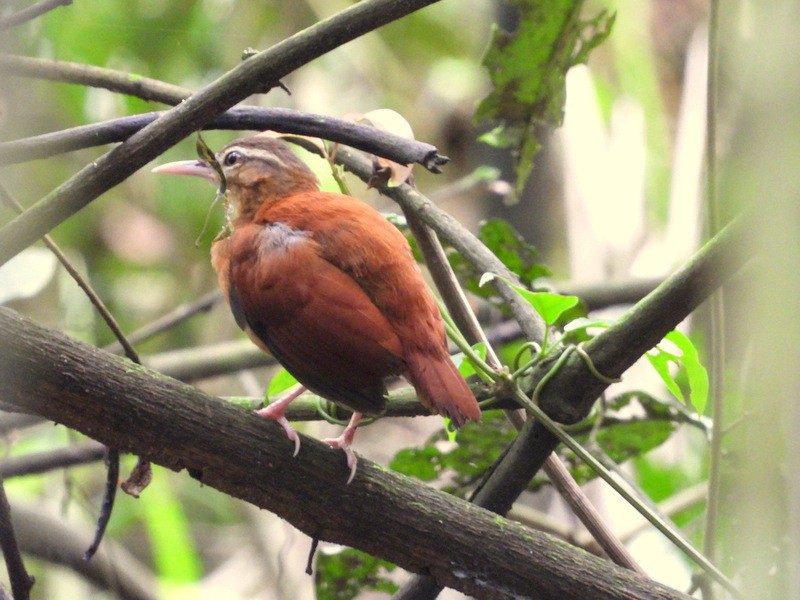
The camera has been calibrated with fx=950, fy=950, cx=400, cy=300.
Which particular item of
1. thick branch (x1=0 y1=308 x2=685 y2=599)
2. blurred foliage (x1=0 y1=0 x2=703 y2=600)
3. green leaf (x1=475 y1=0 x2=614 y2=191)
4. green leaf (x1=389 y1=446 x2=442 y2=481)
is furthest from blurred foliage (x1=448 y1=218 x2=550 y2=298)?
thick branch (x1=0 y1=308 x2=685 y2=599)

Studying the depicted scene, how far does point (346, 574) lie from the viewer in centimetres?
228

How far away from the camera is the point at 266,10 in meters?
4.53

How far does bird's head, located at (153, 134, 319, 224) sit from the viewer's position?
2566mm

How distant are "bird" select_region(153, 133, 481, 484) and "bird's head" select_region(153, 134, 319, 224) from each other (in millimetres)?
343

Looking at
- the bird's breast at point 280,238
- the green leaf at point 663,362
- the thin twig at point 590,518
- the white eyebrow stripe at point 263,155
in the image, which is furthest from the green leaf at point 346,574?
the white eyebrow stripe at point 263,155

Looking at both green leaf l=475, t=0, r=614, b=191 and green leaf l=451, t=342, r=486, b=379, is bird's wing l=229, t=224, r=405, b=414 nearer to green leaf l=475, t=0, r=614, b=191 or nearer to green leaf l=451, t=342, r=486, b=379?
green leaf l=451, t=342, r=486, b=379

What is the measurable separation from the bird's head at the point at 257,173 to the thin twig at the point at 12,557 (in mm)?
1148

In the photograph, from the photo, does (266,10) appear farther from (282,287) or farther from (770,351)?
(770,351)

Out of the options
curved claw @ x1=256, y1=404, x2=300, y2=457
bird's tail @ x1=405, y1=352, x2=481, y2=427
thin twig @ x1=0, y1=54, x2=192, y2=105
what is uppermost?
thin twig @ x1=0, y1=54, x2=192, y2=105

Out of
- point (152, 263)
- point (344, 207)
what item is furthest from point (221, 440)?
point (152, 263)

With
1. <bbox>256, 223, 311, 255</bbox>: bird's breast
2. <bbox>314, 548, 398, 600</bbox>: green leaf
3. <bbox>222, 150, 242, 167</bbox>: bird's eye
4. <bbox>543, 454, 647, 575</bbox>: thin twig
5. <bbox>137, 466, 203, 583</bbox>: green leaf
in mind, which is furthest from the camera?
<bbox>137, 466, 203, 583</bbox>: green leaf

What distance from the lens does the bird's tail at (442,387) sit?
5.53 feet

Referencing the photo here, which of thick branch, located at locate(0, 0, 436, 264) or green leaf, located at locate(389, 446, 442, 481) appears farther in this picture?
green leaf, located at locate(389, 446, 442, 481)

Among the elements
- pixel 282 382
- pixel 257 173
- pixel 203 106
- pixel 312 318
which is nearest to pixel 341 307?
pixel 312 318
